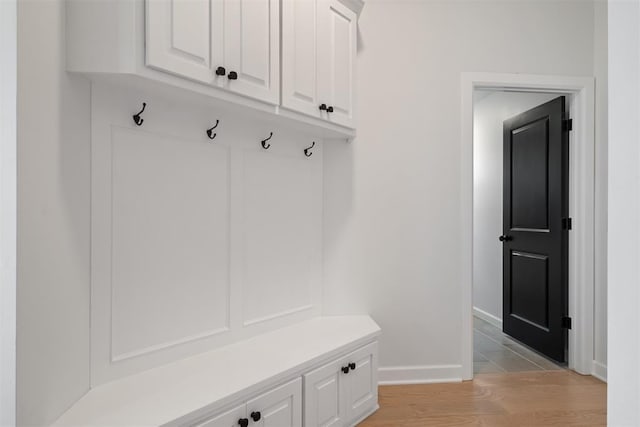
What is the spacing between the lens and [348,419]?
7.72 feet

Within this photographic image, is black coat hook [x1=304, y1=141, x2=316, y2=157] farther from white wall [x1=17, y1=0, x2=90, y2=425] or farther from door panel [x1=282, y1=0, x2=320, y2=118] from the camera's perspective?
white wall [x1=17, y1=0, x2=90, y2=425]

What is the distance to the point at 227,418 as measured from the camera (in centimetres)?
168

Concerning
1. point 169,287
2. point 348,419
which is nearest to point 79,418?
point 169,287

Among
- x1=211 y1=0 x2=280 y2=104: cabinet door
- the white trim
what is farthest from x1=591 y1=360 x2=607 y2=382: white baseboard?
x1=211 y1=0 x2=280 y2=104: cabinet door

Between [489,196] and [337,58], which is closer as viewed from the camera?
[337,58]

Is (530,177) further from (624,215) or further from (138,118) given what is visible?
(624,215)

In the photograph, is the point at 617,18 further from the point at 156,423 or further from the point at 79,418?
the point at 79,418

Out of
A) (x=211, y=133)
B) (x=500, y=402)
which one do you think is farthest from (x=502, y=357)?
(x=211, y=133)

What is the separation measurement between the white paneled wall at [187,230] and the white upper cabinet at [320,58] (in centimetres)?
31

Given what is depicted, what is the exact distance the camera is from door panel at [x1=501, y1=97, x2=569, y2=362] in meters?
3.36

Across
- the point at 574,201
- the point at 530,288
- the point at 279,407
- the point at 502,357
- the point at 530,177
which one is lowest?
the point at 502,357

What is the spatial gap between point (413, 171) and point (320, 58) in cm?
107

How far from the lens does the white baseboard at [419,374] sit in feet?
9.81

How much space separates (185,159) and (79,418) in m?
1.10
